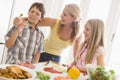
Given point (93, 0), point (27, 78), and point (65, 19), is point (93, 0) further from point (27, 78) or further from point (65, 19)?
point (27, 78)

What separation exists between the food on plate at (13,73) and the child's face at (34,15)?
69 cm

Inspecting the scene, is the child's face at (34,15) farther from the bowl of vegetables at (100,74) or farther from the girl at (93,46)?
the bowl of vegetables at (100,74)

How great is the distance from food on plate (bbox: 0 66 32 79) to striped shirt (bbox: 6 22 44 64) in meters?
0.62

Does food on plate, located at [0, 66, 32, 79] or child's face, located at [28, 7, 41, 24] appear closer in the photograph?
food on plate, located at [0, 66, 32, 79]

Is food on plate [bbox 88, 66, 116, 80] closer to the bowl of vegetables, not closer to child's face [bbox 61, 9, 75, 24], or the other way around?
the bowl of vegetables

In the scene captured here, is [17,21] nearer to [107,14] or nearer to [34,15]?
[34,15]

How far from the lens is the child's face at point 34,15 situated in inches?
82.9

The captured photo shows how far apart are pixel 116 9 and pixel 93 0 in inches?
11.5

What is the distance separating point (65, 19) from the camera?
2.25 metres

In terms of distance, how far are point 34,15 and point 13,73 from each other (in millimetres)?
770

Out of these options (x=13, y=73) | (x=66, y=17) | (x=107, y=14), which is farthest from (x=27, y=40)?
(x=107, y=14)

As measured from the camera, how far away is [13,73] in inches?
56.4

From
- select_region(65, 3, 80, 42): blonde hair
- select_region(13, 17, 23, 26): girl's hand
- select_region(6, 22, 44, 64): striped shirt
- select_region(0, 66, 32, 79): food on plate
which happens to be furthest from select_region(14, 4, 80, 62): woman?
select_region(0, 66, 32, 79): food on plate

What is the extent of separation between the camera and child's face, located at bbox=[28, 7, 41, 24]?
82.9 inches
